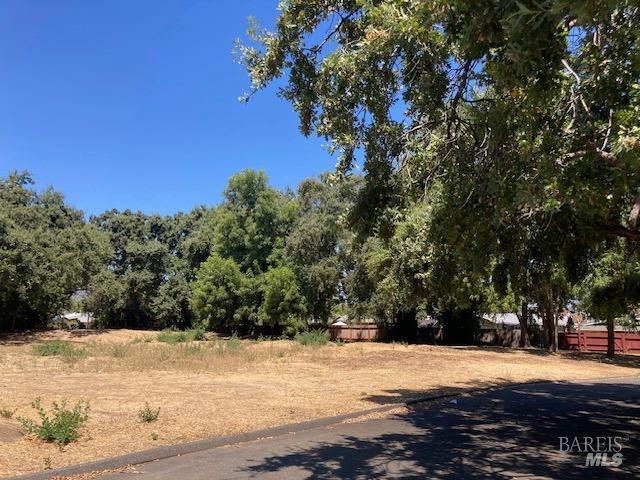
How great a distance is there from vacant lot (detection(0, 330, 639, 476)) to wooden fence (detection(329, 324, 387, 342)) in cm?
1396

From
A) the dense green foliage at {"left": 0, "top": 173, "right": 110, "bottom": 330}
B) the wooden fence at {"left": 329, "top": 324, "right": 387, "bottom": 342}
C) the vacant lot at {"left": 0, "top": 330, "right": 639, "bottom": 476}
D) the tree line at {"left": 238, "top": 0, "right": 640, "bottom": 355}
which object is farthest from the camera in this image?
the wooden fence at {"left": 329, "top": 324, "right": 387, "bottom": 342}

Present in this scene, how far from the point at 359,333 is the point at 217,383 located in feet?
102

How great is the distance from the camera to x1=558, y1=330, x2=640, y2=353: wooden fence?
127 feet

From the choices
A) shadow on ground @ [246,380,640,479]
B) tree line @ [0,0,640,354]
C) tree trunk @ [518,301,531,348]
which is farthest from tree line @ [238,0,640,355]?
tree trunk @ [518,301,531,348]

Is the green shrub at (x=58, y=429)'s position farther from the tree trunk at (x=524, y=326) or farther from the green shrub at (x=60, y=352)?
the tree trunk at (x=524, y=326)

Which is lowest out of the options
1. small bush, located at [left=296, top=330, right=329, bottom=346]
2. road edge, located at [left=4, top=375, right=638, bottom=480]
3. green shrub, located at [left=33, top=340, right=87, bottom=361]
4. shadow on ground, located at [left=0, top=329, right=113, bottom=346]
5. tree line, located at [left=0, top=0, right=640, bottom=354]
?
shadow on ground, located at [left=0, top=329, right=113, bottom=346]

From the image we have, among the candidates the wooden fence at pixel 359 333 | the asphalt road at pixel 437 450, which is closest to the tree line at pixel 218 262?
the wooden fence at pixel 359 333

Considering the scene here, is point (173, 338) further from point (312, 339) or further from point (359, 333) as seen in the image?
point (359, 333)

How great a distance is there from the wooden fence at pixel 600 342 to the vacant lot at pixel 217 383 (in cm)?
1010

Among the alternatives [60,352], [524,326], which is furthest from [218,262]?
[524,326]

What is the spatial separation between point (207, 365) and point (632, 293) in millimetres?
13864

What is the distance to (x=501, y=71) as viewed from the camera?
15.2ft

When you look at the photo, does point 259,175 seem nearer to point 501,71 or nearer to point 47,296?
point 47,296

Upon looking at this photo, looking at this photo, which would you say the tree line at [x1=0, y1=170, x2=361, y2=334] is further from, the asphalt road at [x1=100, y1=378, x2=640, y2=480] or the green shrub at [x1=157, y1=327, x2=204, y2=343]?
the asphalt road at [x1=100, y1=378, x2=640, y2=480]
